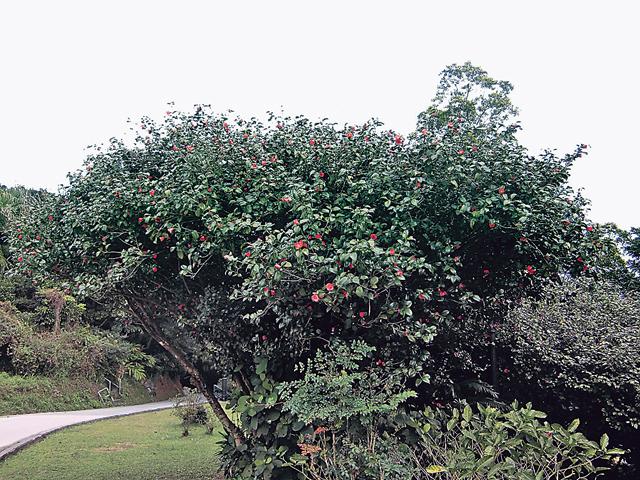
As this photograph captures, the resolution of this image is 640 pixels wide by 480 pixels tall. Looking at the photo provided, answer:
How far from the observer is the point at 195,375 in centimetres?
604

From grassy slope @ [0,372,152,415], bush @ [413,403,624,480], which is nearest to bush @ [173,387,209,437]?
grassy slope @ [0,372,152,415]

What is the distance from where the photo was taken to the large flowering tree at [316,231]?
13.2 ft

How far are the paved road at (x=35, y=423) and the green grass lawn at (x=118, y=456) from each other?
26 cm

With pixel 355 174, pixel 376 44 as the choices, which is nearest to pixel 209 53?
pixel 376 44

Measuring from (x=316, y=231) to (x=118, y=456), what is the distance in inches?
257

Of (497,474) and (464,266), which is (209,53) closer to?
(464,266)

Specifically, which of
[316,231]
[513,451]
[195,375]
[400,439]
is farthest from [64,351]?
[513,451]

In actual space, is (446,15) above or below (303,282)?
above

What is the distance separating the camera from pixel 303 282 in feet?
13.3

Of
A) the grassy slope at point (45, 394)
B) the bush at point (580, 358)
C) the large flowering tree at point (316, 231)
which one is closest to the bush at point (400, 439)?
the large flowering tree at point (316, 231)

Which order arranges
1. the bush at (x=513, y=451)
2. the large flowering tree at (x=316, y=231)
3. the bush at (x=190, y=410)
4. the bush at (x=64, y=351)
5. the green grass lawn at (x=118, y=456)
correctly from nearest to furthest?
the bush at (x=513, y=451) → the large flowering tree at (x=316, y=231) → the green grass lawn at (x=118, y=456) → the bush at (x=190, y=410) → the bush at (x=64, y=351)

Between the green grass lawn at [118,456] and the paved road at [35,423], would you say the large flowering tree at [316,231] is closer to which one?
the green grass lawn at [118,456]

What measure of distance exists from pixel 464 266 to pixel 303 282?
163 centimetres

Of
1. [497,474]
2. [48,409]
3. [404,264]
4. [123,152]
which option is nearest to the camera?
[497,474]
